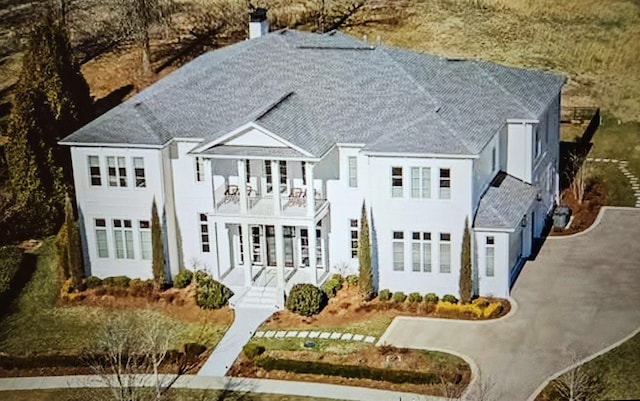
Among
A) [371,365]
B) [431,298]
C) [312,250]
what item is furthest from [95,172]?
[371,365]

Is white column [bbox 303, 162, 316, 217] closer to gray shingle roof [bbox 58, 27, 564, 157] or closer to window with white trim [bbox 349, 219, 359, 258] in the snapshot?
gray shingle roof [bbox 58, 27, 564, 157]

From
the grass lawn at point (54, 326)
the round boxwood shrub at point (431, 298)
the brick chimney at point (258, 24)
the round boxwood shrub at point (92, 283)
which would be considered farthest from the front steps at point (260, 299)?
the brick chimney at point (258, 24)

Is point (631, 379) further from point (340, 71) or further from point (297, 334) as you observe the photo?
point (340, 71)

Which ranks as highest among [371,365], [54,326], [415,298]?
[415,298]

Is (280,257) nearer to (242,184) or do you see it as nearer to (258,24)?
(242,184)

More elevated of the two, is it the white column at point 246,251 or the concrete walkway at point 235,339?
the white column at point 246,251

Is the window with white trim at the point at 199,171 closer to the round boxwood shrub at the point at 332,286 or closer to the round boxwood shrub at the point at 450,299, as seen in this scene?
the round boxwood shrub at the point at 332,286
